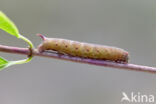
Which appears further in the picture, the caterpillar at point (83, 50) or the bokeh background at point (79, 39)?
the bokeh background at point (79, 39)

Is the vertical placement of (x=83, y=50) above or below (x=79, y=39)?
below

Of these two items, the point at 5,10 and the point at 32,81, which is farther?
the point at 5,10

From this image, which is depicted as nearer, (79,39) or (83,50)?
(83,50)

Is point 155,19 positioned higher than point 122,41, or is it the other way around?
point 155,19

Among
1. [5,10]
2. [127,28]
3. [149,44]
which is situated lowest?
[149,44]

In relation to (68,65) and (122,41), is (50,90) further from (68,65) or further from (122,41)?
(122,41)

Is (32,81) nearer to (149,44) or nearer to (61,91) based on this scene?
(61,91)

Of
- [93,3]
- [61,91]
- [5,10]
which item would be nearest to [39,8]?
[5,10]

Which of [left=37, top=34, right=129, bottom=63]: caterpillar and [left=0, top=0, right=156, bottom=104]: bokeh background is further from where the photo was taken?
[left=0, top=0, right=156, bottom=104]: bokeh background
